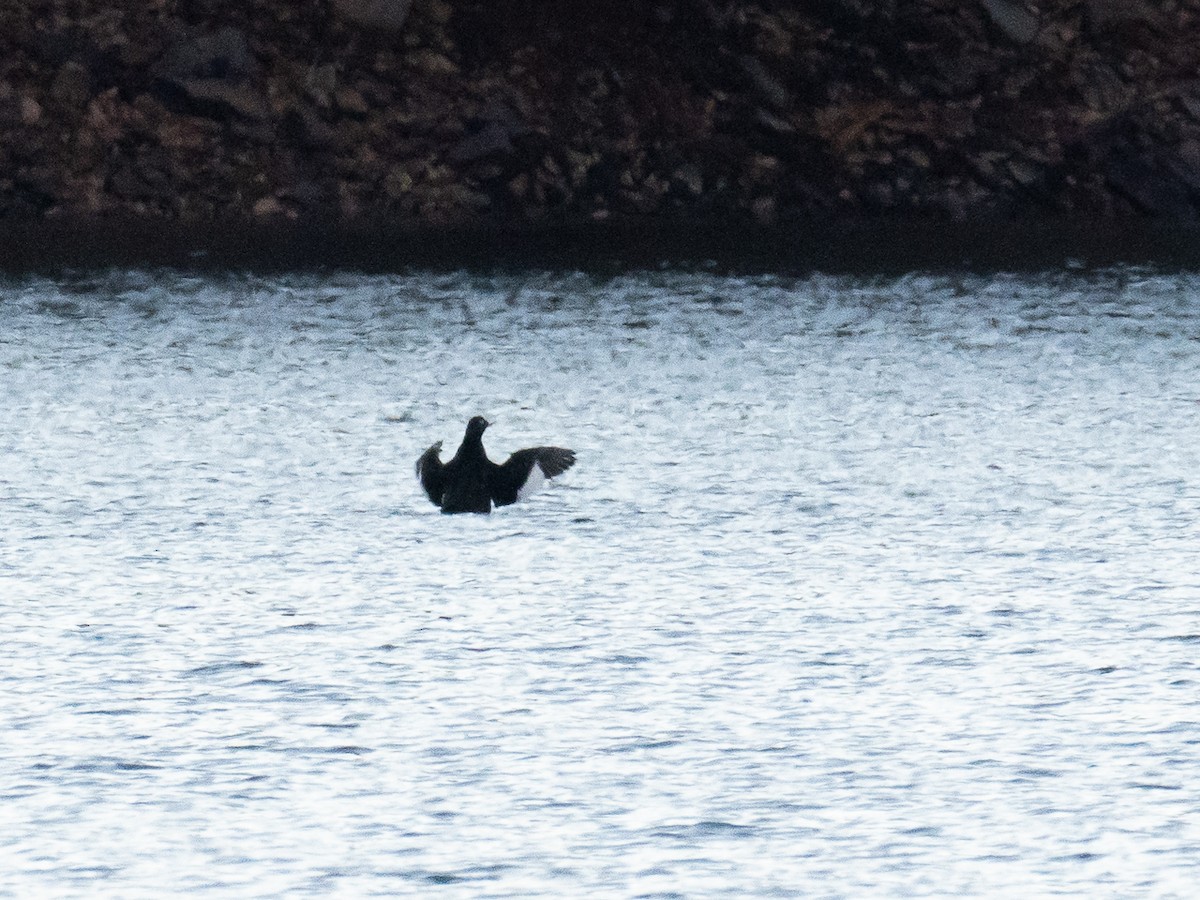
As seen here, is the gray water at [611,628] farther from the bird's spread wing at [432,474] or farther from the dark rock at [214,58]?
the dark rock at [214,58]

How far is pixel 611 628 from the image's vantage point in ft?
62.8

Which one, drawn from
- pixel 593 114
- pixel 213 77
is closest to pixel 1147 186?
pixel 593 114

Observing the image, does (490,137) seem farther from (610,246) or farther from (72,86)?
(72,86)

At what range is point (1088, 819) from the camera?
549 inches

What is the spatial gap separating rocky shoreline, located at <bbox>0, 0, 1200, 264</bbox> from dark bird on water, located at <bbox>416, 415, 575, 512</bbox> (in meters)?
37.3

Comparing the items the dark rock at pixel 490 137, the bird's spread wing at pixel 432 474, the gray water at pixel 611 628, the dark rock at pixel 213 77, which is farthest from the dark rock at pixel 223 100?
the bird's spread wing at pixel 432 474

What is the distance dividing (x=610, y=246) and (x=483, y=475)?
106ft

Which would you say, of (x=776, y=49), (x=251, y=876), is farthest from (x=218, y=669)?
(x=776, y=49)

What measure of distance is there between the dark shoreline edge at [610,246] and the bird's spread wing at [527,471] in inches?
1056

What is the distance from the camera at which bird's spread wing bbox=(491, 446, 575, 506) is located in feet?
76.9

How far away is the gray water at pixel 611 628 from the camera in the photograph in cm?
1366

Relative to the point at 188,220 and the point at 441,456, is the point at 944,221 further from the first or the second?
the point at 441,456

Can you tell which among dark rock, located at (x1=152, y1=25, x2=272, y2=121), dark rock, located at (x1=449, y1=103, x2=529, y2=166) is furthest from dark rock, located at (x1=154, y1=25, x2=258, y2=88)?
dark rock, located at (x1=449, y1=103, x2=529, y2=166)

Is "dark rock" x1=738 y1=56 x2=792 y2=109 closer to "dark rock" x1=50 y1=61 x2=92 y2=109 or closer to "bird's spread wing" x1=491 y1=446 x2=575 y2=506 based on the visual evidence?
"dark rock" x1=50 y1=61 x2=92 y2=109
